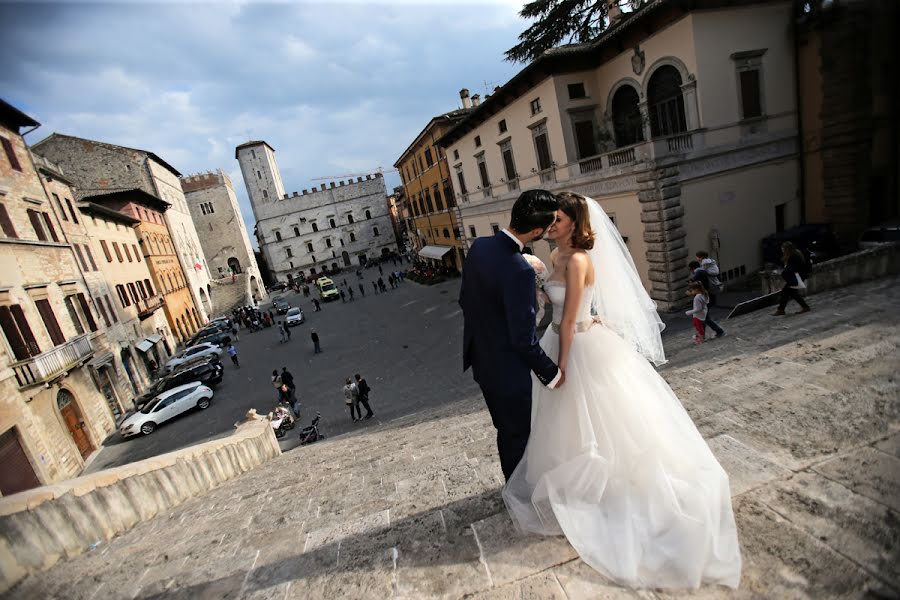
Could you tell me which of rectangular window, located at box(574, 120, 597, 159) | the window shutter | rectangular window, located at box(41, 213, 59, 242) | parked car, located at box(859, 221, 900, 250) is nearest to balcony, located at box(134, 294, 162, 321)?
the window shutter

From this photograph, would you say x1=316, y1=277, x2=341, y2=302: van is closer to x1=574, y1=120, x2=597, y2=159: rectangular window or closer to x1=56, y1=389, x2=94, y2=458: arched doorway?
x1=56, y1=389, x2=94, y2=458: arched doorway

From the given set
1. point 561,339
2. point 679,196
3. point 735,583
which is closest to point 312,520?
point 561,339

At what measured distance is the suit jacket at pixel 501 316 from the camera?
2.44m

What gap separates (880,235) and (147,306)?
114 ft

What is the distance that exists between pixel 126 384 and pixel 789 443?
24.5 meters

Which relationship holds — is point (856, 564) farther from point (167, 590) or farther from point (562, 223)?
point (167, 590)

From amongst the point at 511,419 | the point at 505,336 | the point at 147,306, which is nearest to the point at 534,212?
the point at 505,336

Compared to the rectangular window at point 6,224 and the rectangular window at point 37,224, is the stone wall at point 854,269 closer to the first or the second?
the rectangular window at point 6,224

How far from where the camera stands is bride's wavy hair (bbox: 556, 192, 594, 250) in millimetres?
2742

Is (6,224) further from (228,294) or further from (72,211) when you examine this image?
(228,294)

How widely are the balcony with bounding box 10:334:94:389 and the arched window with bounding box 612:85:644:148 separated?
21041 millimetres

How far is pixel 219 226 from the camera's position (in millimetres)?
49656

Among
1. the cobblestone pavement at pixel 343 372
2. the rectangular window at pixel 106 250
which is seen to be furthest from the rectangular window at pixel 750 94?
the rectangular window at pixel 106 250

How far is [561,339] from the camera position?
2.73m
